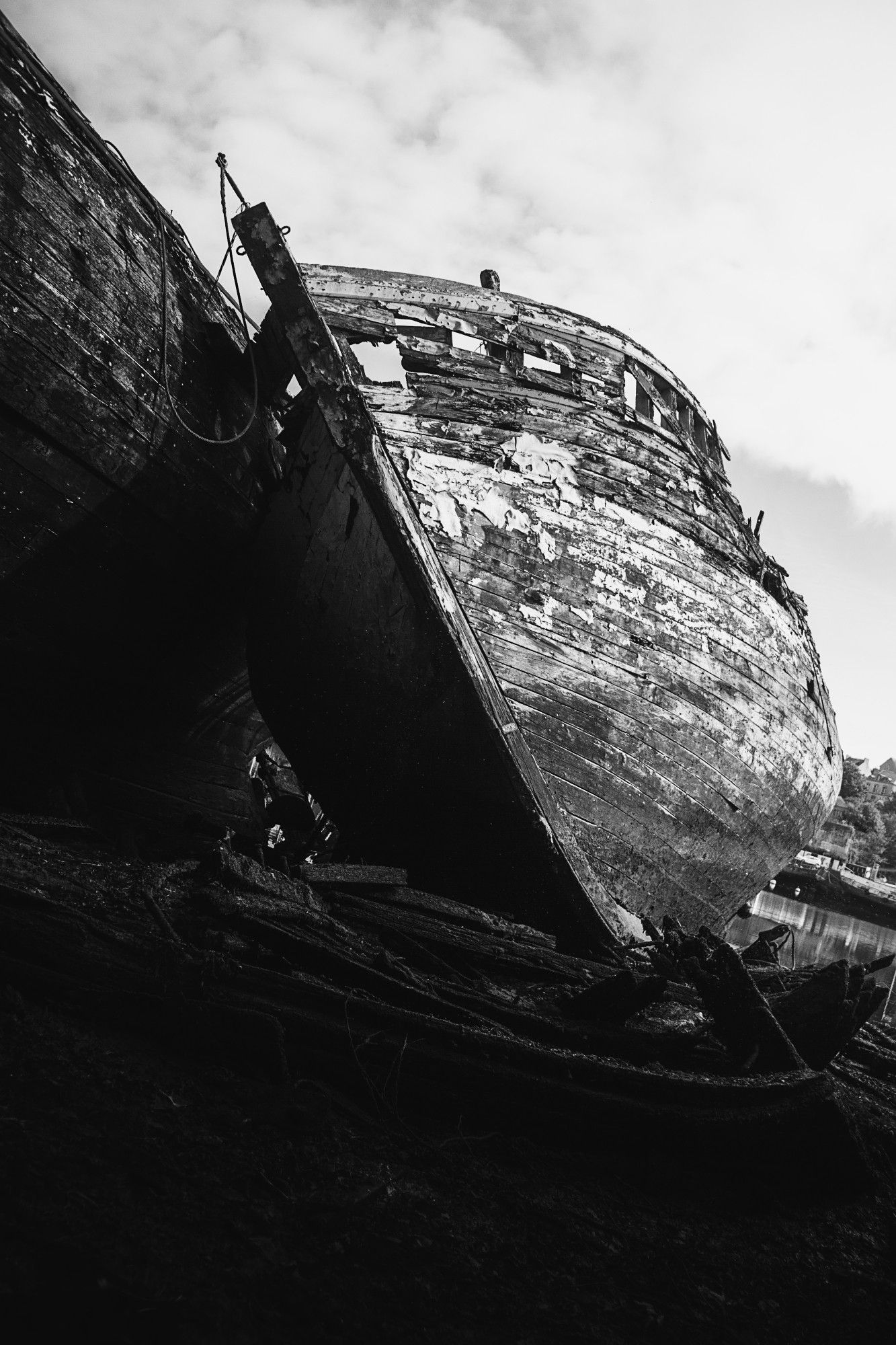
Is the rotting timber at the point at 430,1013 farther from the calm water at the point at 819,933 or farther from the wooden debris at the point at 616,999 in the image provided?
the calm water at the point at 819,933

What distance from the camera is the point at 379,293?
15.3 ft

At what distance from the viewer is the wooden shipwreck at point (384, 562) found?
11.1ft

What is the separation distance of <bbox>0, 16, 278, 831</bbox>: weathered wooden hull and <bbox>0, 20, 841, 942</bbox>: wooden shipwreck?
2cm

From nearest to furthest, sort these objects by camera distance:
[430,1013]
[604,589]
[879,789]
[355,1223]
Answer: [355,1223]
[430,1013]
[604,589]
[879,789]

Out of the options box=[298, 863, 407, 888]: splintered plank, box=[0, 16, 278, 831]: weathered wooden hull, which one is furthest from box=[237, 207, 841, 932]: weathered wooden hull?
box=[0, 16, 278, 831]: weathered wooden hull

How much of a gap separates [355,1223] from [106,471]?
3331 mm

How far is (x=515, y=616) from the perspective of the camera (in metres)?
3.82

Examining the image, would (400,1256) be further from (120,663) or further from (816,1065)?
(120,663)

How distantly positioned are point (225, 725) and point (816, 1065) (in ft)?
14.5

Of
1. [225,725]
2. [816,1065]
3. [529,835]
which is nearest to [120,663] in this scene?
[225,725]

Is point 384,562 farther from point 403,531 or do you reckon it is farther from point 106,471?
point 106,471

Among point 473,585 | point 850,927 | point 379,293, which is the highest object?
point 379,293

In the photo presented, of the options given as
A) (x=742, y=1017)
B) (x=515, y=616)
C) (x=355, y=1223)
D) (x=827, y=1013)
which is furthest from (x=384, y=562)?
(x=355, y=1223)

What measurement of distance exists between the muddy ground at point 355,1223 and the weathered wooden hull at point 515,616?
1.76 metres
